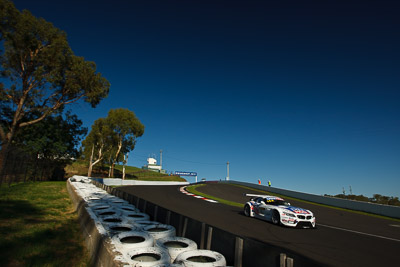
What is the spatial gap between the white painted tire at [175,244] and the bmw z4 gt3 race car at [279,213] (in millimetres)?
6081

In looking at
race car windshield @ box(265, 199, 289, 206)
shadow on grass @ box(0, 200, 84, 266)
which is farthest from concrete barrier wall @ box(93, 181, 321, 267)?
race car windshield @ box(265, 199, 289, 206)

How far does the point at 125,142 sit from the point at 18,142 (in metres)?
18.1

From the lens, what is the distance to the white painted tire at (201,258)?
120 inches

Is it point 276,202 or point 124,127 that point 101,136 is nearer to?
point 124,127

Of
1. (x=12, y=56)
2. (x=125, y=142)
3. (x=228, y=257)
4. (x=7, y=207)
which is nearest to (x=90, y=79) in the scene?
(x=12, y=56)

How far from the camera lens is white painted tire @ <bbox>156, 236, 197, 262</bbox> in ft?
12.1

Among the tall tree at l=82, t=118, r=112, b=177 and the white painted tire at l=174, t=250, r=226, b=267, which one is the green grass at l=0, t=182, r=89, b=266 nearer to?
the white painted tire at l=174, t=250, r=226, b=267

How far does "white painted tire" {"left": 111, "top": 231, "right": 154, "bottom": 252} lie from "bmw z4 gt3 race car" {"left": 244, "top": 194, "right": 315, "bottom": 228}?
21.3ft

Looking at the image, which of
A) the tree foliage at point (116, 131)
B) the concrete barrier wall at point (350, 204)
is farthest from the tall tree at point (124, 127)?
the concrete barrier wall at point (350, 204)

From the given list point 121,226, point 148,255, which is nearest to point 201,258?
point 148,255

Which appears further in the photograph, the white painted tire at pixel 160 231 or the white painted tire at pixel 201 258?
the white painted tire at pixel 160 231

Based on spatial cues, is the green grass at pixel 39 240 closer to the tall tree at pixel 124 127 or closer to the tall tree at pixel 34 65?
the tall tree at pixel 34 65

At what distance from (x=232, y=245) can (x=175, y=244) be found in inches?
53.6

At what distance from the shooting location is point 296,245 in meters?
6.37
